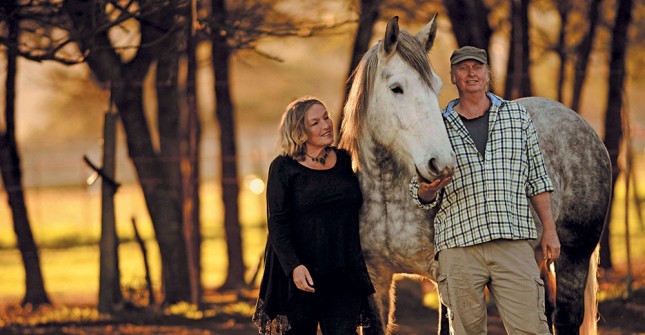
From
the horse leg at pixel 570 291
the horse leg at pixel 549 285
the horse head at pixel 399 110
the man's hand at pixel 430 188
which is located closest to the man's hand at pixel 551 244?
the man's hand at pixel 430 188

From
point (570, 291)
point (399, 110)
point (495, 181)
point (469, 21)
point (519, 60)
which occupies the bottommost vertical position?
point (570, 291)

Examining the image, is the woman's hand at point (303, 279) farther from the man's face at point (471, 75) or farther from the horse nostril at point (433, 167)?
the man's face at point (471, 75)

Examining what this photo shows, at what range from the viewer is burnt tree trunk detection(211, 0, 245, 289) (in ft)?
35.8

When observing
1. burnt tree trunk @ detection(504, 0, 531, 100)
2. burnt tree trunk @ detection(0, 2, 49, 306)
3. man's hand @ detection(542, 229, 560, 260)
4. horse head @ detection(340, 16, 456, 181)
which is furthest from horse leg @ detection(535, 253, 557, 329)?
burnt tree trunk @ detection(0, 2, 49, 306)

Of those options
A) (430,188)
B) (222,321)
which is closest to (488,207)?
(430,188)

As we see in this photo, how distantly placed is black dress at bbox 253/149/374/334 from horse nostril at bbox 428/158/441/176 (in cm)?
54

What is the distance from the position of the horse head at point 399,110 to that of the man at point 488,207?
0.49 ft

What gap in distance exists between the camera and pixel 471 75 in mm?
4387

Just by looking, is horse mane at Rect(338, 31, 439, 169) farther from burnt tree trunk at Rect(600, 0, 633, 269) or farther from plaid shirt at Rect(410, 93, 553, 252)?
burnt tree trunk at Rect(600, 0, 633, 269)

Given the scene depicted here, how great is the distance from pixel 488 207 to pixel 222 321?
4914 mm

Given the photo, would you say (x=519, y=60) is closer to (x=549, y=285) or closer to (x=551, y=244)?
(x=549, y=285)

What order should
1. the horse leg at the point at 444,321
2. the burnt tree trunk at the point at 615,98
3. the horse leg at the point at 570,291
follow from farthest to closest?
1. the burnt tree trunk at the point at 615,98
2. the horse leg at the point at 570,291
3. the horse leg at the point at 444,321

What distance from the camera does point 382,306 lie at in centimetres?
497

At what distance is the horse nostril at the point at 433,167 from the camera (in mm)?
4105
